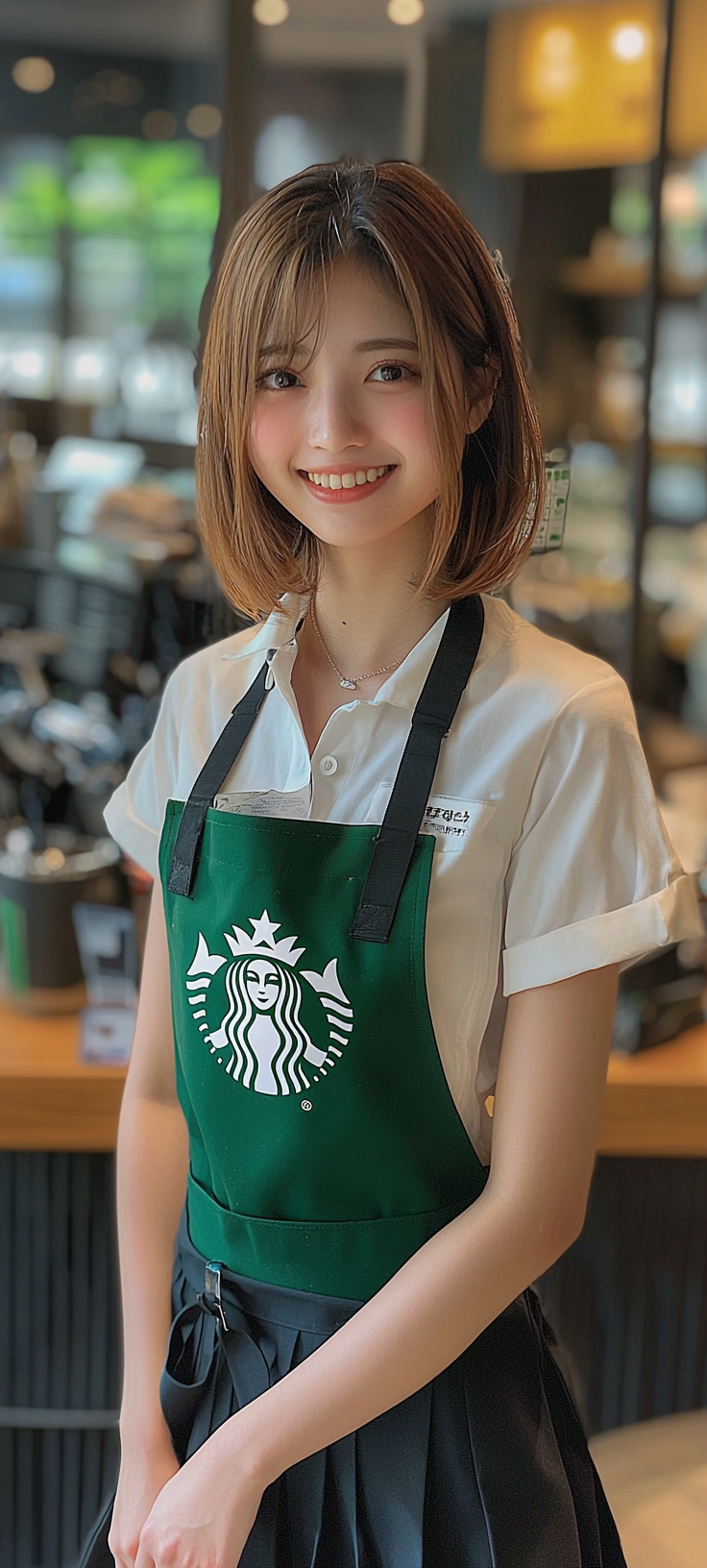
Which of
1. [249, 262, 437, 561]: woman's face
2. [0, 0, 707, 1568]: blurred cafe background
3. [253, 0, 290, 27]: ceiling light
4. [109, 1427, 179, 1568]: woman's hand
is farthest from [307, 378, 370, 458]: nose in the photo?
[253, 0, 290, 27]: ceiling light

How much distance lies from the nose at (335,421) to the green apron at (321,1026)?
173 mm

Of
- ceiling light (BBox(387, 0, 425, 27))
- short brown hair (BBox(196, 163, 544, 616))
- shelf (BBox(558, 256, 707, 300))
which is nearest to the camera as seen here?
short brown hair (BBox(196, 163, 544, 616))

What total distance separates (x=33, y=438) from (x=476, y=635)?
8.08 feet

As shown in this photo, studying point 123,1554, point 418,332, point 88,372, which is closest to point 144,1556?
point 123,1554

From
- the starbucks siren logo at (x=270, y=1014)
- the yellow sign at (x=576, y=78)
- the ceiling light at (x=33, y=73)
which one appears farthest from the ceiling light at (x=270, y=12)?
the starbucks siren logo at (x=270, y=1014)

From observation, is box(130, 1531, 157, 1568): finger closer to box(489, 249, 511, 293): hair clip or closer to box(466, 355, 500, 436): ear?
box(466, 355, 500, 436): ear

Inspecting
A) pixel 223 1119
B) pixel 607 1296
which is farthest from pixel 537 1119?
pixel 607 1296

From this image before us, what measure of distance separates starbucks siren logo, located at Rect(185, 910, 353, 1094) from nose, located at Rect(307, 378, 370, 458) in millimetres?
334

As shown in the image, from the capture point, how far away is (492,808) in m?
1.03

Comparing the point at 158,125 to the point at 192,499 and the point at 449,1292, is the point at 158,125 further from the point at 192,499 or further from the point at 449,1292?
the point at 449,1292

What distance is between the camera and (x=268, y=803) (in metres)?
1.11

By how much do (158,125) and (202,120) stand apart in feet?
1.50

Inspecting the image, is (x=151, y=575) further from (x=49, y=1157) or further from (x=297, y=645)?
(x=297, y=645)

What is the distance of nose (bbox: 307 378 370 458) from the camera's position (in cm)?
99
